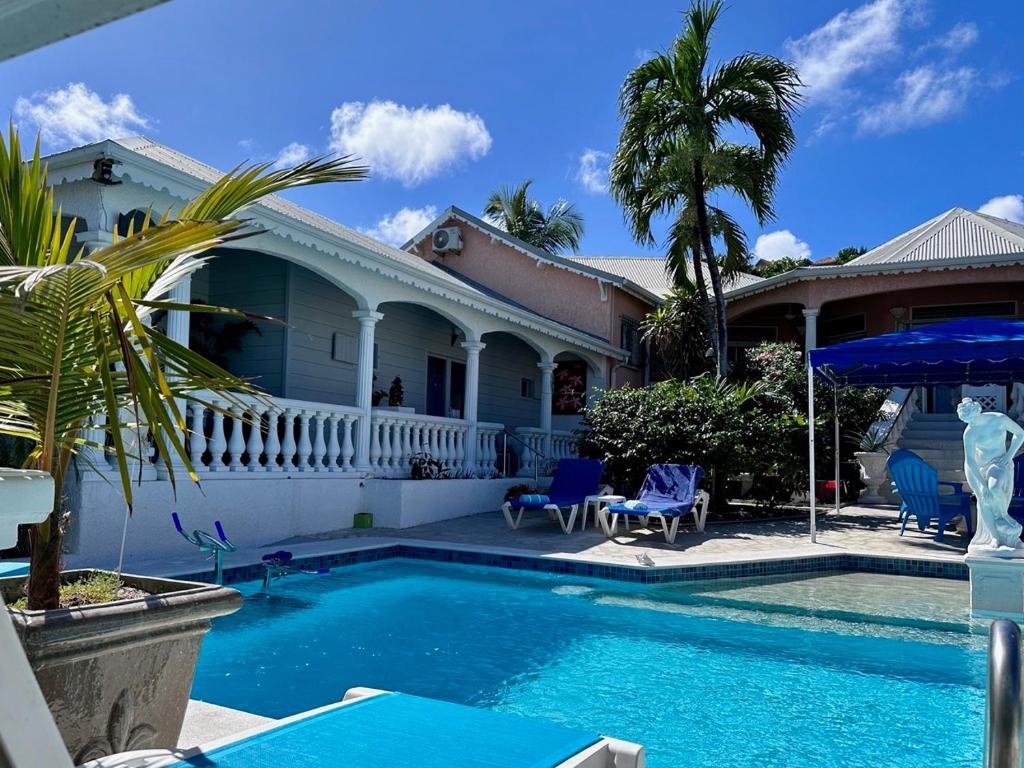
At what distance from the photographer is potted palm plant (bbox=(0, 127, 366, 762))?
208 cm

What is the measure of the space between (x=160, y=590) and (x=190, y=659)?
37 cm

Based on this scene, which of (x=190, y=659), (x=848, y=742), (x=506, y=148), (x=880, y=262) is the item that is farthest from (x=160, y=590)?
(x=506, y=148)

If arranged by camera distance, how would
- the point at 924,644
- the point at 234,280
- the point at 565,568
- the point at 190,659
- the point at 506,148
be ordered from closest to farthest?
the point at 190,659 → the point at 924,644 → the point at 565,568 → the point at 234,280 → the point at 506,148

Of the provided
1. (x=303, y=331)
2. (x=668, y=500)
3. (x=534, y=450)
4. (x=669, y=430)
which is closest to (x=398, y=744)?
(x=668, y=500)

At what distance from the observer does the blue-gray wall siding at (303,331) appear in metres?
12.5

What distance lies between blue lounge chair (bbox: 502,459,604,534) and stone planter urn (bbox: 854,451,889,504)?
23.1 feet

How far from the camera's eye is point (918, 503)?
397 inches

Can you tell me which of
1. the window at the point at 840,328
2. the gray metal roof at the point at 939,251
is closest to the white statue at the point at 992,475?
the gray metal roof at the point at 939,251

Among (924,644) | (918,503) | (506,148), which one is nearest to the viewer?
(924,644)

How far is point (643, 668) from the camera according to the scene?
536 cm

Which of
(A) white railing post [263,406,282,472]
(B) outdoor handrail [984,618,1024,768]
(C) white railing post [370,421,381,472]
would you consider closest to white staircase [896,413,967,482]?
(C) white railing post [370,421,381,472]

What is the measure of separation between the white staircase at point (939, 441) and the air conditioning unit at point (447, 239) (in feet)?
37.4

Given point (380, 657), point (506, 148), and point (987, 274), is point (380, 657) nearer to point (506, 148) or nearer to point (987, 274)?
point (987, 274)

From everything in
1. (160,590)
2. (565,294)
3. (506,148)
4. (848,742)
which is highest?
(506,148)
